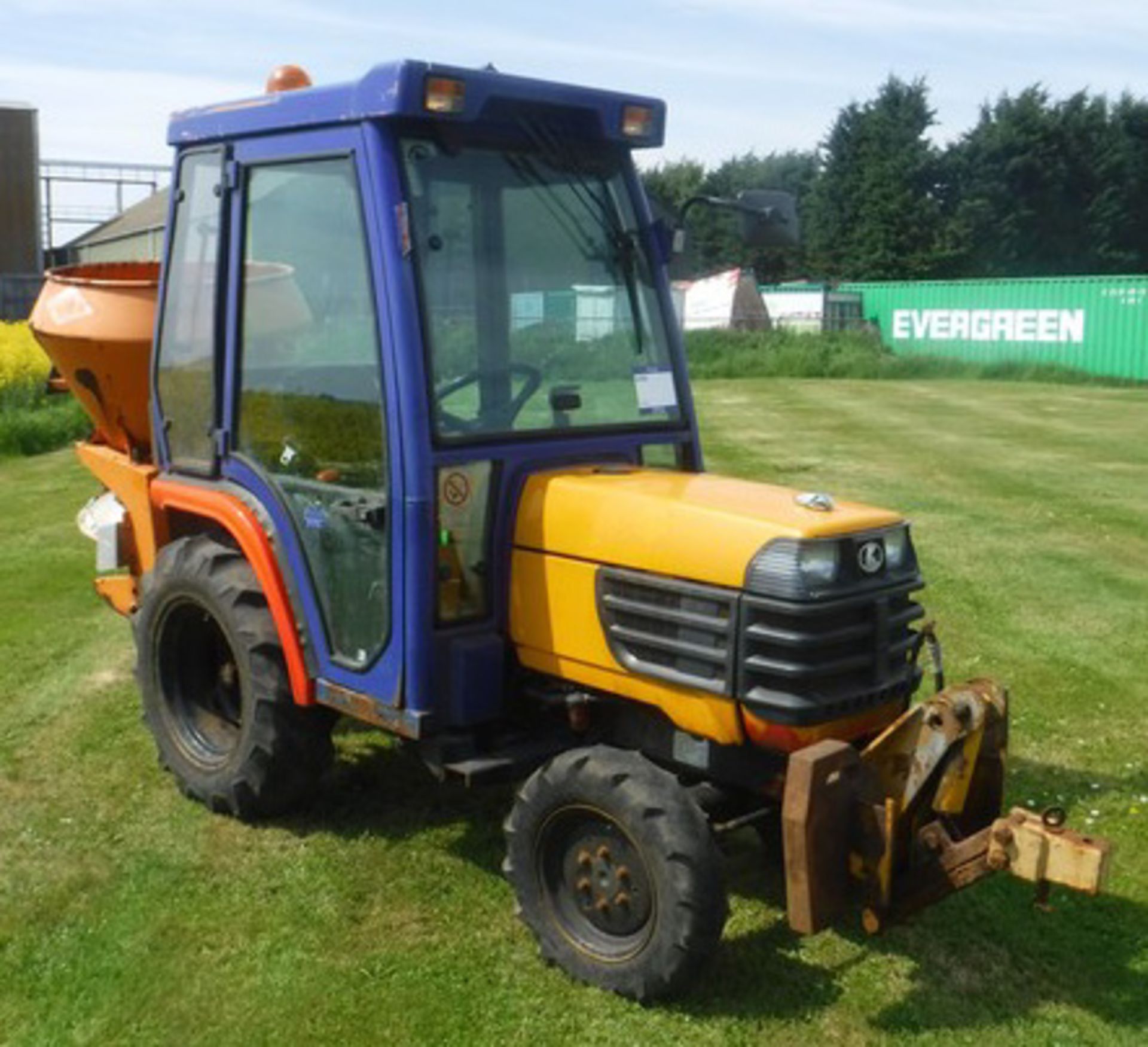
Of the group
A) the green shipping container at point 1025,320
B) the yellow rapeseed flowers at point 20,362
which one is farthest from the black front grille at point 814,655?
the green shipping container at point 1025,320

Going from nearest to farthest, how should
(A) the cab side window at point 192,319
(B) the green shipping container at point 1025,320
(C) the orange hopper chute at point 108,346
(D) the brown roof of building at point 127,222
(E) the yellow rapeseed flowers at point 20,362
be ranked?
(A) the cab side window at point 192,319, (C) the orange hopper chute at point 108,346, (E) the yellow rapeseed flowers at point 20,362, (B) the green shipping container at point 1025,320, (D) the brown roof of building at point 127,222

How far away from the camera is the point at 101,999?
3967mm

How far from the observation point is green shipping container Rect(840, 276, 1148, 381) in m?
28.1

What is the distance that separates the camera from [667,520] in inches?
156

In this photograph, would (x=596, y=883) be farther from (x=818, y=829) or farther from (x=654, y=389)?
(x=654, y=389)

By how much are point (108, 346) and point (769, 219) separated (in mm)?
2796

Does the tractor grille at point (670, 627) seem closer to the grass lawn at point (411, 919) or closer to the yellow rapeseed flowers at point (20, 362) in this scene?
the grass lawn at point (411, 919)

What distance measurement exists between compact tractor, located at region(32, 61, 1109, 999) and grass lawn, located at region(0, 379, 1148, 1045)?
0.26 metres

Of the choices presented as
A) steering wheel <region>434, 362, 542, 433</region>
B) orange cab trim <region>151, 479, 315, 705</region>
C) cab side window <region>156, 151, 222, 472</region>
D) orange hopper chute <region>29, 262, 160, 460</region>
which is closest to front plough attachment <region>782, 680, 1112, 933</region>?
steering wheel <region>434, 362, 542, 433</region>

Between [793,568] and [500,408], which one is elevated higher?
[500,408]

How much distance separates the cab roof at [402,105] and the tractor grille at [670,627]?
1406 mm

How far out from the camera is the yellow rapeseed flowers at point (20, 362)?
1598cm

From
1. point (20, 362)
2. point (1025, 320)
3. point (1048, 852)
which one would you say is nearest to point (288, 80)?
point (1048, 852)

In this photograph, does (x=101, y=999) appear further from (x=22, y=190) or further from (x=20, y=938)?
(x=22, y=190)
